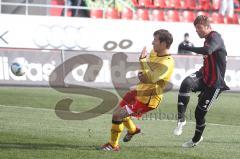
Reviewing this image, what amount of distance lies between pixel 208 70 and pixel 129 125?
1.65 metres

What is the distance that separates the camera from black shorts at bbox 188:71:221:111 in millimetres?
11500

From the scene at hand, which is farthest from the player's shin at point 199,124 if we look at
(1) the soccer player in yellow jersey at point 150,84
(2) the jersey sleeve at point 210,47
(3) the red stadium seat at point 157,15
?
(3) the red stadium seat at point 157,15

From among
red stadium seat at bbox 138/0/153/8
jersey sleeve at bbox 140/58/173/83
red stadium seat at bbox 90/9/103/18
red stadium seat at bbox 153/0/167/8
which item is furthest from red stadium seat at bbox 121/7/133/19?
jersey sleeve at bbox 140/58/173/83

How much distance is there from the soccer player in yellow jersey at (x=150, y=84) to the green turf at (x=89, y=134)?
44cm

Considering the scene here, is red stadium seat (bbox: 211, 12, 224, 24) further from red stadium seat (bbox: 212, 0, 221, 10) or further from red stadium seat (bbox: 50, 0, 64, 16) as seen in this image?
red stadium seat (bbox: 50, 0, 64, 16)

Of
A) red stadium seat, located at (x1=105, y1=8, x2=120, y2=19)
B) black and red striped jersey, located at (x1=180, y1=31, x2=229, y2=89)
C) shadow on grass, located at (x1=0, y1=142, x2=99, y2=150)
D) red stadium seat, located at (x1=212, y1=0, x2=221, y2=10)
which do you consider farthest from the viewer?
red stadium seat, located at (x1=212, y1=0, x2=221, y2=10)

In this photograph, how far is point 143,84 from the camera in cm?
1080

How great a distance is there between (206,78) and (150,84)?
1283 mm

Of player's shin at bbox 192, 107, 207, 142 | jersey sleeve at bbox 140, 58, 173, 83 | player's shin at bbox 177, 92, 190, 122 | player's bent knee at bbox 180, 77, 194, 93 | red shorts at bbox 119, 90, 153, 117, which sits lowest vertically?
player's shin at bbox 192, 107, 207, 142

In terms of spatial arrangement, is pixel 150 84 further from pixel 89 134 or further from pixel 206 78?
pixel 89 134

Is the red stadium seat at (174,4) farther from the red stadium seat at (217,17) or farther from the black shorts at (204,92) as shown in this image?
the black shorts at (204,92)

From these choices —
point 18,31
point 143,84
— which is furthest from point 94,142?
point 18,31

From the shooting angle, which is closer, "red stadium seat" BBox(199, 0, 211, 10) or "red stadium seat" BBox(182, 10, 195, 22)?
"red stadium seat" BBox(182, 10, 195, 22)

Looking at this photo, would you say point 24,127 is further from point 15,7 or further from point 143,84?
point 15,7
